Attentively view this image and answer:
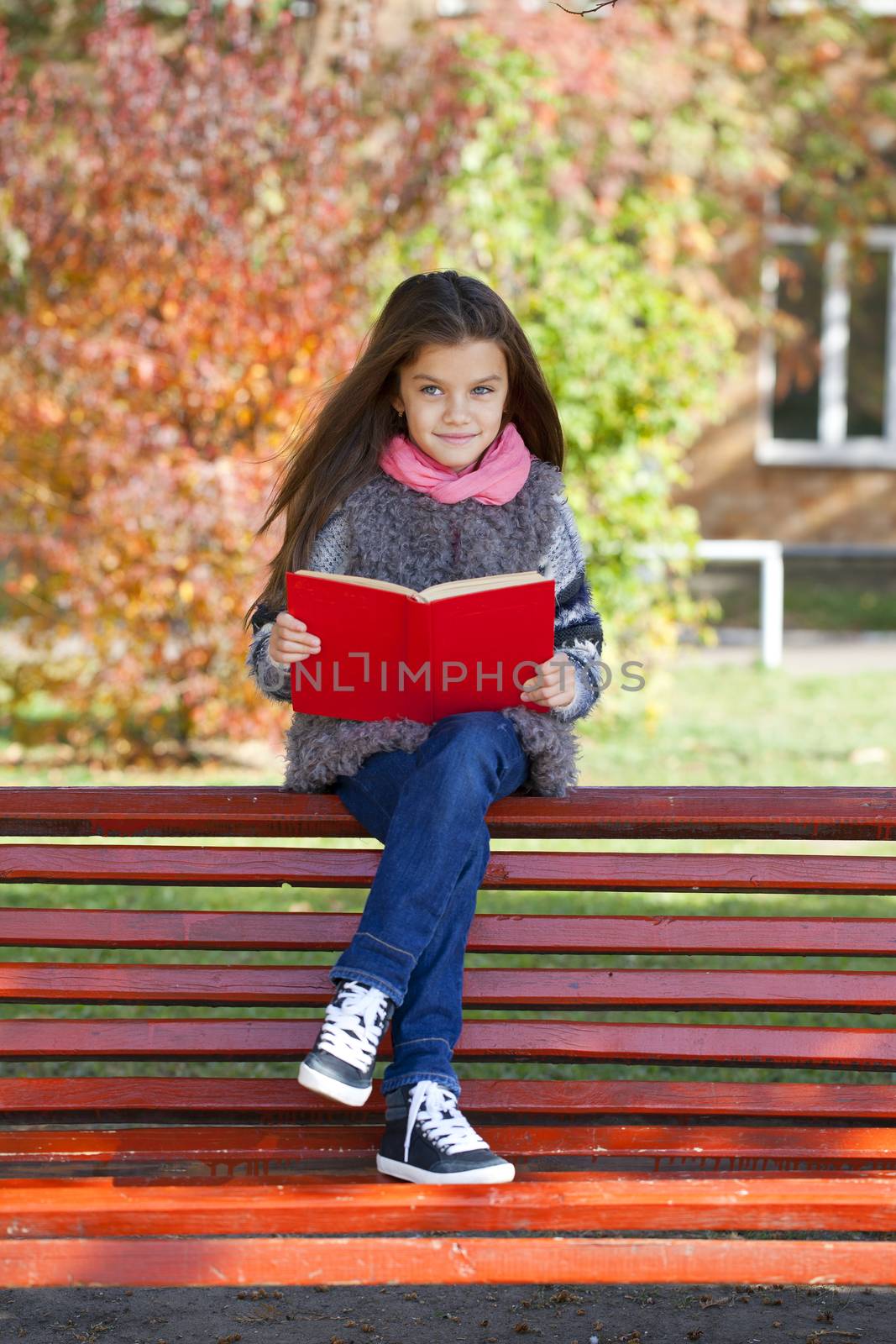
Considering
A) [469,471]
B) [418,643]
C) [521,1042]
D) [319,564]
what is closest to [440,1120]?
[521,1042]

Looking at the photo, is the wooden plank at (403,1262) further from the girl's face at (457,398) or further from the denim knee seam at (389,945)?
the girl's face at (457,398)

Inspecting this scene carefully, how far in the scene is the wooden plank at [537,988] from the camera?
259cm

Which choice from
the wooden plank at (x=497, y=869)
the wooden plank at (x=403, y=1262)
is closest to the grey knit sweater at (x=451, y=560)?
the wooden plank at (x=497, y=869)

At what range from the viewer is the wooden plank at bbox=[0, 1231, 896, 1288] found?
82.3 inches

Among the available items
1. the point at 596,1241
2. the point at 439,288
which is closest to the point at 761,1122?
the point at 596,1241

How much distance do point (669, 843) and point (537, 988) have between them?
416 centimetres

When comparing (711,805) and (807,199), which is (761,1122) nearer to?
(711,805)

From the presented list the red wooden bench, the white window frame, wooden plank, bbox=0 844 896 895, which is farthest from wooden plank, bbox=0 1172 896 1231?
the white window frame

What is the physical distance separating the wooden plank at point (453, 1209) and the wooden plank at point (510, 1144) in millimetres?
202

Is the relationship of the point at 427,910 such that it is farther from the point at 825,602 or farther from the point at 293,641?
the point at 825,602

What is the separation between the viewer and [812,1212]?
217cm

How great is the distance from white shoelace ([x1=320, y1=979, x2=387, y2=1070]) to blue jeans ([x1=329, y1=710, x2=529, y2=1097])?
0.02 meters

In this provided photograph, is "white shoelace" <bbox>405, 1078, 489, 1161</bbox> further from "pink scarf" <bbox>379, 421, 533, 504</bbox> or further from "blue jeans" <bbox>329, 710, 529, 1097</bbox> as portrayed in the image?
"pink scarf" <bbox>379, 421, 533, 504</bbox>

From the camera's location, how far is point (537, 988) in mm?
2611
